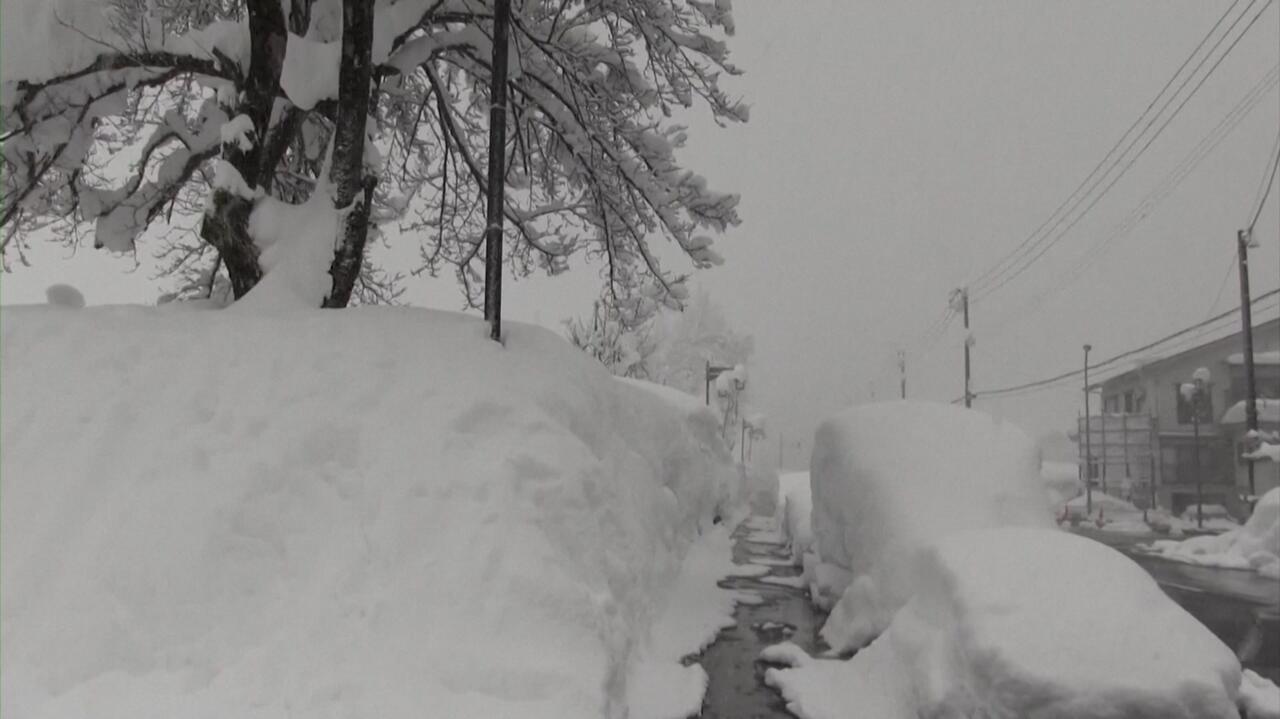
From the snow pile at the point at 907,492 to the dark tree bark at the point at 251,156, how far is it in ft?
23.1

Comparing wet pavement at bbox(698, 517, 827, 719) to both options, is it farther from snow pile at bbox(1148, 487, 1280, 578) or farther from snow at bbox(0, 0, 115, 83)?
snow pile at bbox(1148, 487, 1280, 578)

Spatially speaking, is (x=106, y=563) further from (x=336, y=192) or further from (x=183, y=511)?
(x=336, y=192)

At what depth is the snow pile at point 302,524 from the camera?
3787 millimetres

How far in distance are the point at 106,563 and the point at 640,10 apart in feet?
24.3

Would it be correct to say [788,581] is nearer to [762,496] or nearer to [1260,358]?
[762,496]

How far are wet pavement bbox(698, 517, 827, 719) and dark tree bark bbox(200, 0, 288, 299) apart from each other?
6064 mm

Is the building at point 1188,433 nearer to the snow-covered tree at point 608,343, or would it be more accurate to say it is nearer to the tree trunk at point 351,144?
the snow-covered tree at point 608,343

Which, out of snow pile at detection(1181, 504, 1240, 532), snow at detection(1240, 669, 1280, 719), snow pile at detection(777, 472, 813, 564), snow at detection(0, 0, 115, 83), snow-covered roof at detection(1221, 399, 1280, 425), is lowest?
snow pile at detection(1181, 504, 1240, 532)

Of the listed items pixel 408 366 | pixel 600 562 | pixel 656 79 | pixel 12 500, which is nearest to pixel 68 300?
pixel 12 500

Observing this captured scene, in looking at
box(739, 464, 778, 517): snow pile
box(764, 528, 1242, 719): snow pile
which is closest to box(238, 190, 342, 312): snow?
box(764, 528, 1242, 719): snow pile

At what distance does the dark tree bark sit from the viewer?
679cm

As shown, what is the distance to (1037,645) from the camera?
481 cm

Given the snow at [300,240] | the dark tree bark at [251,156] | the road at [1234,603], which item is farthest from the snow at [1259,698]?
the dark tree bark at [251,156]

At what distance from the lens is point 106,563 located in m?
4.05
